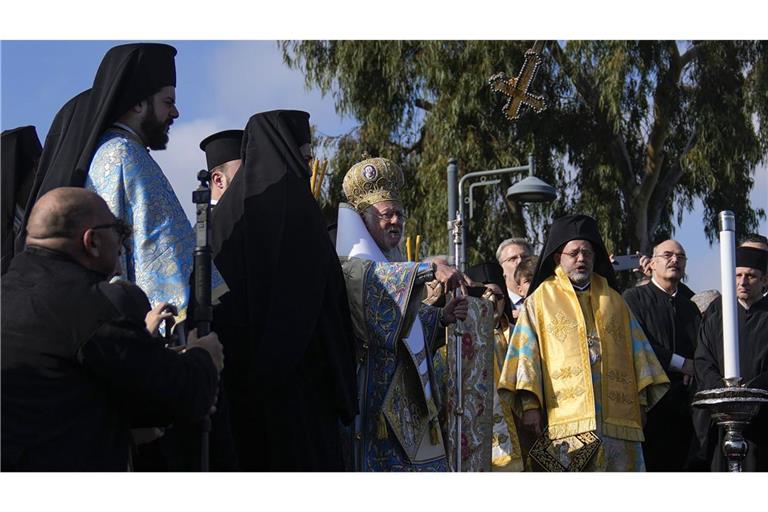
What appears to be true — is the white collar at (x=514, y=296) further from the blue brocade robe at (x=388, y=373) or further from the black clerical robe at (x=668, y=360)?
the blue brocade robe at (x=388, y=373)

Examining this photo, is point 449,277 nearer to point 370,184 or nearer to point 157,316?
point 370,184

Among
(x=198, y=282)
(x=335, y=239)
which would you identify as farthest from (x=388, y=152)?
(x=198, y=282)

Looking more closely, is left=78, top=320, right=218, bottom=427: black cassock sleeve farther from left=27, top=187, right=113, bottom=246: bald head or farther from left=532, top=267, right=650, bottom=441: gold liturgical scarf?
left=532, top=267, right=650, bottom=441: gold liturgical scarf

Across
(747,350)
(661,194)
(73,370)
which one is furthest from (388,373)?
(661,194)

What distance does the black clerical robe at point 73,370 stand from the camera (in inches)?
177

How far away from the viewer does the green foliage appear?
70.9 ft

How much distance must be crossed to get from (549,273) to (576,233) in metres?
0.35

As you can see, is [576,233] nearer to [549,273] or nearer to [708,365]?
[549,273]

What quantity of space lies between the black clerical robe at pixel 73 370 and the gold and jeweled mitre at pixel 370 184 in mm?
3331

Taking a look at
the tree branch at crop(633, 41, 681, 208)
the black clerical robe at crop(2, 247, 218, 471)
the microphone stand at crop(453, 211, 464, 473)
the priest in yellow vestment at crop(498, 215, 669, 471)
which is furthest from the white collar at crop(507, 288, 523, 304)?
the tree branch at crop(633, 41, 681, 208)

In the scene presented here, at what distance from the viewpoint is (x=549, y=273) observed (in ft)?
29.6

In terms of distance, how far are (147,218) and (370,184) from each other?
2303 millimetres

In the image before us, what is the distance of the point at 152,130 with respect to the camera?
6156mm

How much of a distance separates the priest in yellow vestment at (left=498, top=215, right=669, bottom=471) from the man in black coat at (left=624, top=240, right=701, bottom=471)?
76 centimetres
